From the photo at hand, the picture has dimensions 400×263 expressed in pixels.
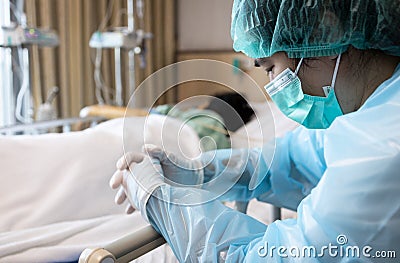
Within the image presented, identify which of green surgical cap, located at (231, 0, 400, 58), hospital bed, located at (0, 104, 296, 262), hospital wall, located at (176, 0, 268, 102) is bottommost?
hospital bed, located at (0, 104, 296, 262)

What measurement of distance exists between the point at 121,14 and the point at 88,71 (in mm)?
526

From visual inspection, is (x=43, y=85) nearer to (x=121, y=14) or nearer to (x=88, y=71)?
(x=88, y=71)

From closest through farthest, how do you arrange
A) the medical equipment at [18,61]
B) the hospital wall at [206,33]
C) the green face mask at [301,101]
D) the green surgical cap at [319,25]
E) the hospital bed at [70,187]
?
1. the green surgical cap at [319,25]
2. the green face mask at [301,101]
3. the hospital bed at [70,187]
4. the medical equipment at [18,61]
5. the hospital wall at [206,33]

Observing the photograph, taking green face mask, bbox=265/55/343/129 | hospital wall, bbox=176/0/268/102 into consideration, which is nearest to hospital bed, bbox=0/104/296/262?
green face mask, bbox=265/55/343/129

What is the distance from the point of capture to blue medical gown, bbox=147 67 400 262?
754 mm

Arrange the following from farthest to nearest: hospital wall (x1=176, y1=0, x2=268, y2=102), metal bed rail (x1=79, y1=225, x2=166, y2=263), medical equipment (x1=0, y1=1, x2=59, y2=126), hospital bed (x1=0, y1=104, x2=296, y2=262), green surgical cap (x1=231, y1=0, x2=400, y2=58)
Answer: hospital wall (x1=176, y1=0, x2=268, y2=102) → medical equipment (x1=0, y1=1, x2=59, y2=126) → hospital bed (x1=0, y1=104, x2=296, y2=262) → green surgical cap (x1=231, y1=0, x2=400, y2=58) → metal bed rail (x1=79, y1=225, x2=166, y2=263)

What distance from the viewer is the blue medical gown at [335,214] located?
0.75 metres

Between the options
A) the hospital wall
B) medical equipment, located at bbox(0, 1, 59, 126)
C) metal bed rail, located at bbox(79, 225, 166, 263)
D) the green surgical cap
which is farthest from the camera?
the hospital wall

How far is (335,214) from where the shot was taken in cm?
77

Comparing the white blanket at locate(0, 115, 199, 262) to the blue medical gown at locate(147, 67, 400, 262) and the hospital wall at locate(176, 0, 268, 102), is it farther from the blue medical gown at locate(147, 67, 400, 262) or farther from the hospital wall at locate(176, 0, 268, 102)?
the hospital wall at locate(176, 0, 268, 102)

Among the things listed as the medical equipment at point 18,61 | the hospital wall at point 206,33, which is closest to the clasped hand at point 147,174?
the medical equipment at point 18,61

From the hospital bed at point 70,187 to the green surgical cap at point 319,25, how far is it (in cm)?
29

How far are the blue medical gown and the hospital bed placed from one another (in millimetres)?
195

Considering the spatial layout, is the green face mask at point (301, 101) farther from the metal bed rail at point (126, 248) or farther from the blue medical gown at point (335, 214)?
the metal bed rail at point (126, 248)
